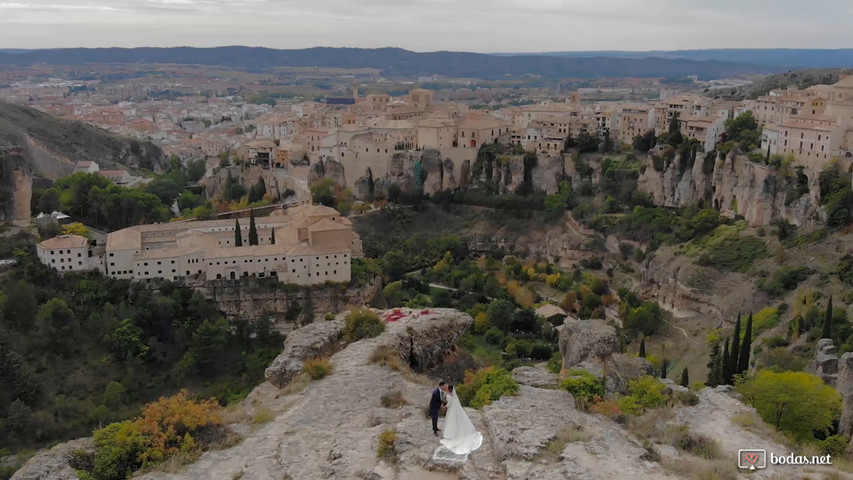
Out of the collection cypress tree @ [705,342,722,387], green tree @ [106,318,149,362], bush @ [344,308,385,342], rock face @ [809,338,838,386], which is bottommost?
green tree @ [106,318,149,362]

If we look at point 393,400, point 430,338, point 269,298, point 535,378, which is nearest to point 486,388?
point 535,378

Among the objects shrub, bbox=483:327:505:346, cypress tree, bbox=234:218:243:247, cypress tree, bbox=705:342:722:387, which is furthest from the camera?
cypress tree, bbox=234:218:243:247

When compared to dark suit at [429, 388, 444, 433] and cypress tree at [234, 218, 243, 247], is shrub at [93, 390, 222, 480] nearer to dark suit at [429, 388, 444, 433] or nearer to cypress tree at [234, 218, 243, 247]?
dark suit at [429, 388, 444, 433]

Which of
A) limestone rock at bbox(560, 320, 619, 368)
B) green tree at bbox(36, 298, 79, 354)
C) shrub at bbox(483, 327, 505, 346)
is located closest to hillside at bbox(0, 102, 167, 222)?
green tree at bbox(36, 298, 79, 354)

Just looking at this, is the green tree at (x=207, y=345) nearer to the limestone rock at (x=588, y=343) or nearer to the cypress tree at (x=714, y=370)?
the limestone rock at (x=588, y=343)

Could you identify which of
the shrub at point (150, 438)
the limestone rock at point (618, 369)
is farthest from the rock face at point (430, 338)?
the shrub at point (150, 438)

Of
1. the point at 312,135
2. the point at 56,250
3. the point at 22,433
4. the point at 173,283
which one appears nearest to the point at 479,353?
the point at 173,283
